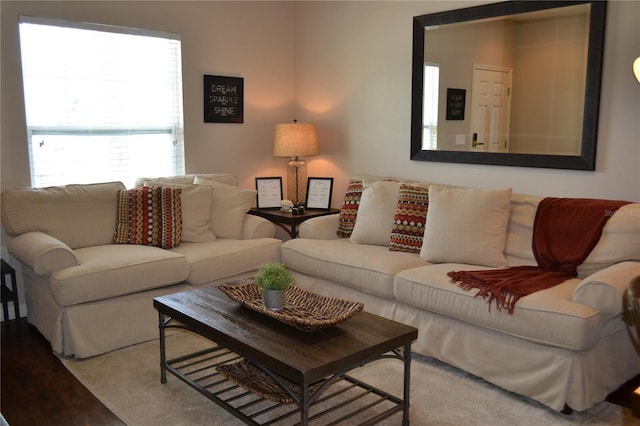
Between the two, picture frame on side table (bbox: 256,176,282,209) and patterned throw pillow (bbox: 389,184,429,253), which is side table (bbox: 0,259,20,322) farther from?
patterned throw pillow (bbox: 389,184,429,253)

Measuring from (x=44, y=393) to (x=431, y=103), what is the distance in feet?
10.2

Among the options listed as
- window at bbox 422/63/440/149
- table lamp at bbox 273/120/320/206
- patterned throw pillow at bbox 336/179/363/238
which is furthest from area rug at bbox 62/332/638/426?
table lamp at bbox 273/120/320/206

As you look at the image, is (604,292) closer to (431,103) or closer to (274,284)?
(274,284)

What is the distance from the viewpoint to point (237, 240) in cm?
411

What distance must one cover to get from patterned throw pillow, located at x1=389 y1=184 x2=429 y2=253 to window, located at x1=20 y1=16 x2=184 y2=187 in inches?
75.2

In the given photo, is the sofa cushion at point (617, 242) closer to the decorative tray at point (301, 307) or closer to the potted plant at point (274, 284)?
the decorative tray at point (301, 307)

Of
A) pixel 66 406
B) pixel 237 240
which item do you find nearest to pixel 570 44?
pixel 237 240

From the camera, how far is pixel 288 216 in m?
4.50

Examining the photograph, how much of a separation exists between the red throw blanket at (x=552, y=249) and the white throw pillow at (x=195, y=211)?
185 centimetres

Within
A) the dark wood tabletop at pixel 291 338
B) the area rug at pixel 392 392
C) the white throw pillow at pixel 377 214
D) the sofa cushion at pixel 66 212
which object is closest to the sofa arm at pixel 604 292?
the area rug at pixel 392 392

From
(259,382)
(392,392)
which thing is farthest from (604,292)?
(259,382)

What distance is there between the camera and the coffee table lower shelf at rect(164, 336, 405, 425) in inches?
95.1

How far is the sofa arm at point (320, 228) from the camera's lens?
4.14 meters

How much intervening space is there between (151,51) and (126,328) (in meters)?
2.15
